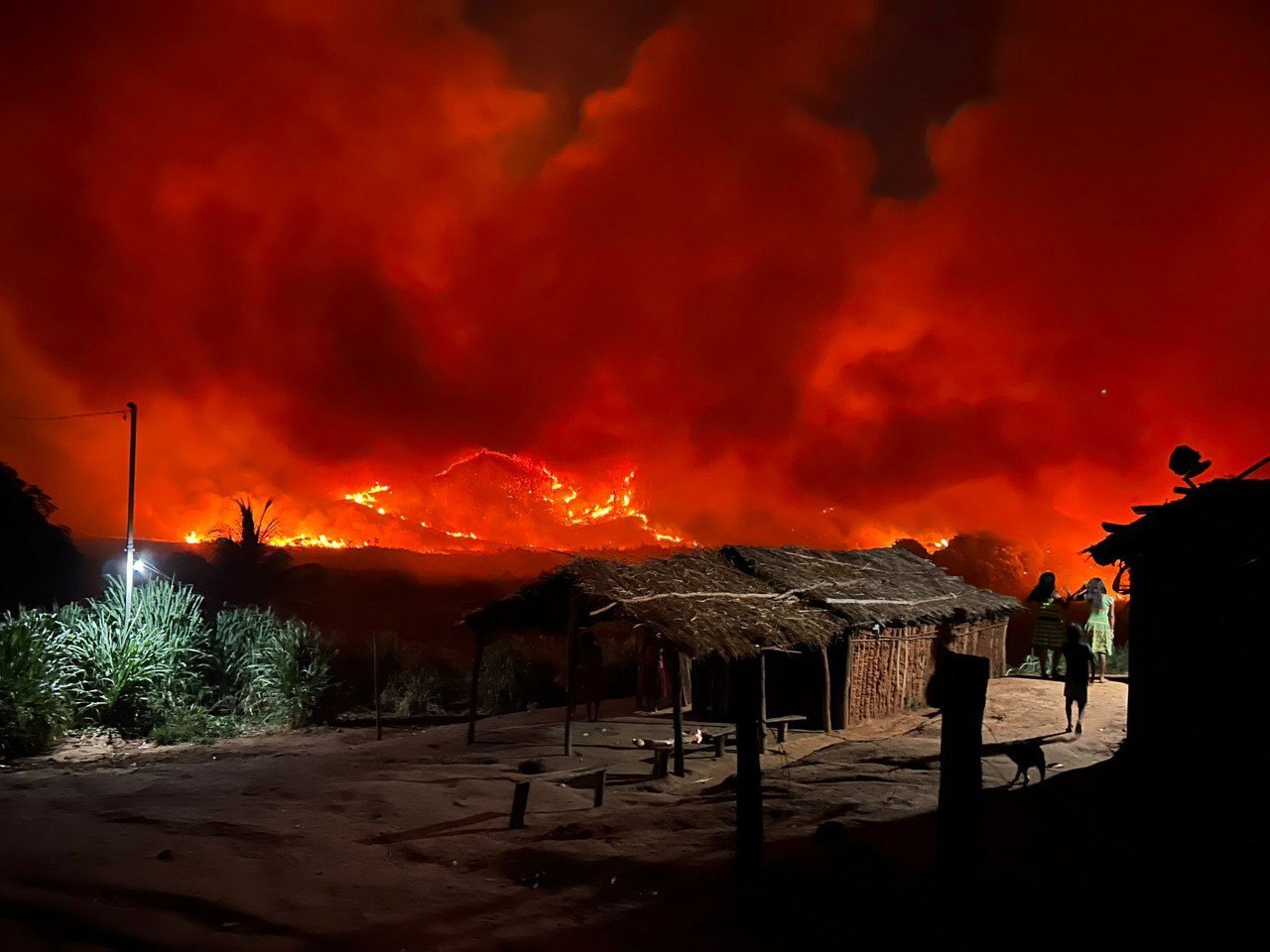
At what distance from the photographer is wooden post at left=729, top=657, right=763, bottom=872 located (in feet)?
22.0

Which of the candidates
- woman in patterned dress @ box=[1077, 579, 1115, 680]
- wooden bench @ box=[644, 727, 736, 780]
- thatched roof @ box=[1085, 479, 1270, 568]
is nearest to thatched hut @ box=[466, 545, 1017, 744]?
wooden bench @ box=[644, 727, 736, 780]

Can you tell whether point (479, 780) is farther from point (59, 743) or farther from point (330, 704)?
point (330, 704)

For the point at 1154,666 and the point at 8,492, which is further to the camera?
the point at 8,492

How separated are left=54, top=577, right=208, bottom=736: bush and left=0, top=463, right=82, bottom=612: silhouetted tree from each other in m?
9.50

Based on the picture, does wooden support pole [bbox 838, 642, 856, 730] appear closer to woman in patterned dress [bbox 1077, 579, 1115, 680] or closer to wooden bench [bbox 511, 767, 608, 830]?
wooden bench [bbox 511, 767, 608, 830]

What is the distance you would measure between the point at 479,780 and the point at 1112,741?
8.90 m

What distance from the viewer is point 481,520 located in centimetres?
5675

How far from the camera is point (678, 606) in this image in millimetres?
11422

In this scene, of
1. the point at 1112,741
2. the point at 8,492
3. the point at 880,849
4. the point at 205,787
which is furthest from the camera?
the point at 8,492

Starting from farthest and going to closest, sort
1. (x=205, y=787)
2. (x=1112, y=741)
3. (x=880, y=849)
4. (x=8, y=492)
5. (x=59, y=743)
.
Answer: (x=8, y=492), (x=59, y=743), (x=1112, y=741), (x=205, y=787), (x=880, y=849)

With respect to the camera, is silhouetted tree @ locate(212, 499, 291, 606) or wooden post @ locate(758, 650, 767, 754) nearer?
wooden post @ locate(758, 650, 767, 754)

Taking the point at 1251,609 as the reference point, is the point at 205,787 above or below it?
below

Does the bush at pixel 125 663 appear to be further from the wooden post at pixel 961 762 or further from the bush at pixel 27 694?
the wooden post at pixel 961 762

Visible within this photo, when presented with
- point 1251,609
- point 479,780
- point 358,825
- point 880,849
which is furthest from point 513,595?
point 1251,609
